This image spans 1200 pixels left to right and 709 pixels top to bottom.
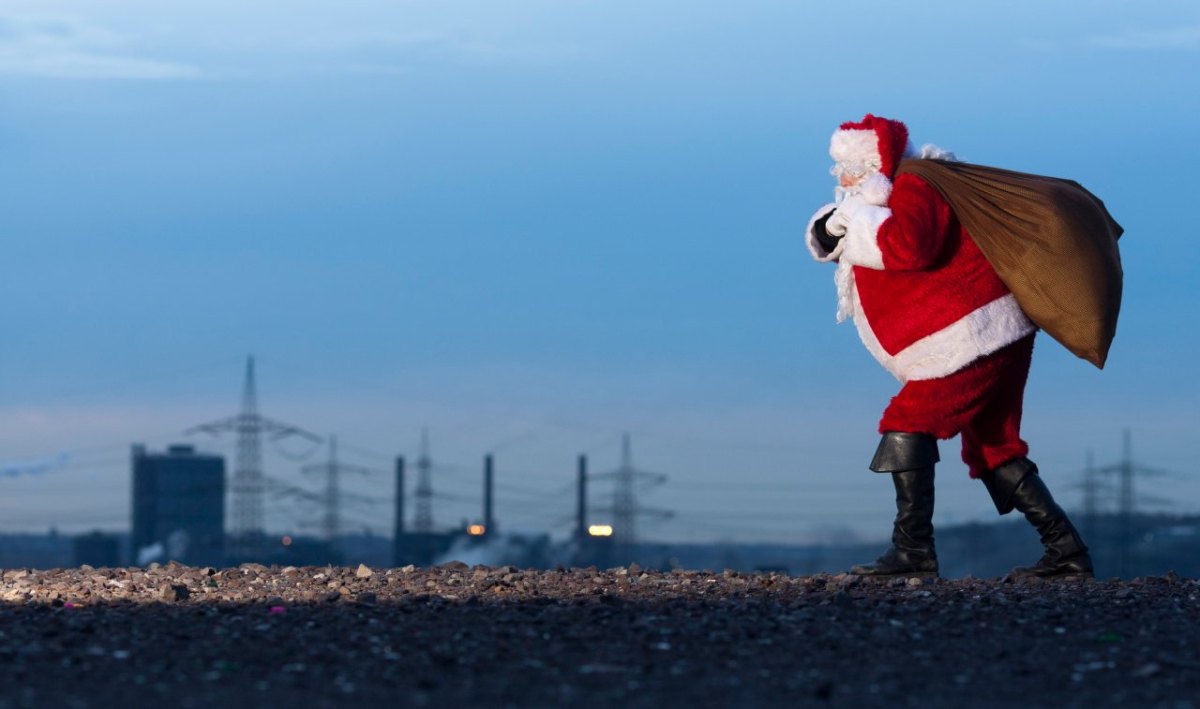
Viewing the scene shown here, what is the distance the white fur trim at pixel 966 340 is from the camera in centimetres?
769

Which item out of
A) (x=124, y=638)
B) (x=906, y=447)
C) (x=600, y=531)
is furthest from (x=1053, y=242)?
(x=600, y=531)

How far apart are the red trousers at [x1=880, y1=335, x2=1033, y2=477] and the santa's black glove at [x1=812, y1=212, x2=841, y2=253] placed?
813 mm

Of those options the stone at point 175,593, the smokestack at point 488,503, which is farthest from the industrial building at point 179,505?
the stone at point 175,593

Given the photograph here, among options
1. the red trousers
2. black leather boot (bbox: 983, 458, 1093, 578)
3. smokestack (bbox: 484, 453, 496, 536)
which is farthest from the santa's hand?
smokestack (bbox: 484, 453, 496, 536)

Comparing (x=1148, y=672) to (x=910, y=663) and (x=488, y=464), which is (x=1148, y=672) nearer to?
(x=910, y=663)

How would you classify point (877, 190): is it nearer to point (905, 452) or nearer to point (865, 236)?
point (865, 236)

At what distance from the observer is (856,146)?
26.9ft

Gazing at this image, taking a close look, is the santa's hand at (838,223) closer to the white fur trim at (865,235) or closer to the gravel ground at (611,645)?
the white fur trim at (865,235)

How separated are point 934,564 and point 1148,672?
9.64ft

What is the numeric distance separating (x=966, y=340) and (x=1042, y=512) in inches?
43.2

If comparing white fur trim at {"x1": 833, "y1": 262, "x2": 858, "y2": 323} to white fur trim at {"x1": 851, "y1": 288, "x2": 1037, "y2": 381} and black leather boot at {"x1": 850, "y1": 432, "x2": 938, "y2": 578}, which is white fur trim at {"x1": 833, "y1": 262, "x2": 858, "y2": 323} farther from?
black leather boot at {"x1": 850, "y1": 432, "x2": 938, "y2": 578}

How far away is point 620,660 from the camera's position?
17.6 ft

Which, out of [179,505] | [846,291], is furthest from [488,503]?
[846,291]

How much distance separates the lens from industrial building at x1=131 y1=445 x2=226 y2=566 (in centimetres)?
11044
